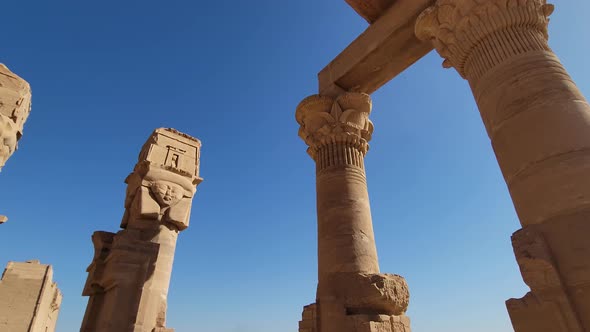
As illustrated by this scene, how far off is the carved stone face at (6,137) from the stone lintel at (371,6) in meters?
6.61

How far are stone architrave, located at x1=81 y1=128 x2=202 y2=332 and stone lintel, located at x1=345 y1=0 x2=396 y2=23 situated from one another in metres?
4.95

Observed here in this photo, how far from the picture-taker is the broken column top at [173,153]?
708 cm

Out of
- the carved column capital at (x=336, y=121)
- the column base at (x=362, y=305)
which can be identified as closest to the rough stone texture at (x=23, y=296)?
the carved column capital at (x=336, y=121)

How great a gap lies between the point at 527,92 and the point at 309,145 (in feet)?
14.6

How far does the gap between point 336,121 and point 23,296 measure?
56.7 ft

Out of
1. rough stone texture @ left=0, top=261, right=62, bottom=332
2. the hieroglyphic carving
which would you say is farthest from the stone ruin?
rough stone texture @ left=0, top=261, right=62, bottom=332

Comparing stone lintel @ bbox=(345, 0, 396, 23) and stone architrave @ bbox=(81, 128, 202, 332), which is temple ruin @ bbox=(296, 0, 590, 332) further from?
stone architrave @ bbox=(81, 128, 202, 332)

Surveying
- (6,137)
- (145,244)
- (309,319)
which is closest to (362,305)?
(309,319)

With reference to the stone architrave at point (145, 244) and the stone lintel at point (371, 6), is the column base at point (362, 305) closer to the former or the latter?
the stone architrave at point (145, 244)

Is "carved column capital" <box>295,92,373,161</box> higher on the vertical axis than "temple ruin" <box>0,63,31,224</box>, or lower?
higher

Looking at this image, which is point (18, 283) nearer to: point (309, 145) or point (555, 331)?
point (309, 145)

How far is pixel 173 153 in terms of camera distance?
7.43 metres

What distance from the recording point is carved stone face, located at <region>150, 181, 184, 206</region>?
6.62 m

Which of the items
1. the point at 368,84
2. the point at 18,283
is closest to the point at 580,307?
the point at 368,84
